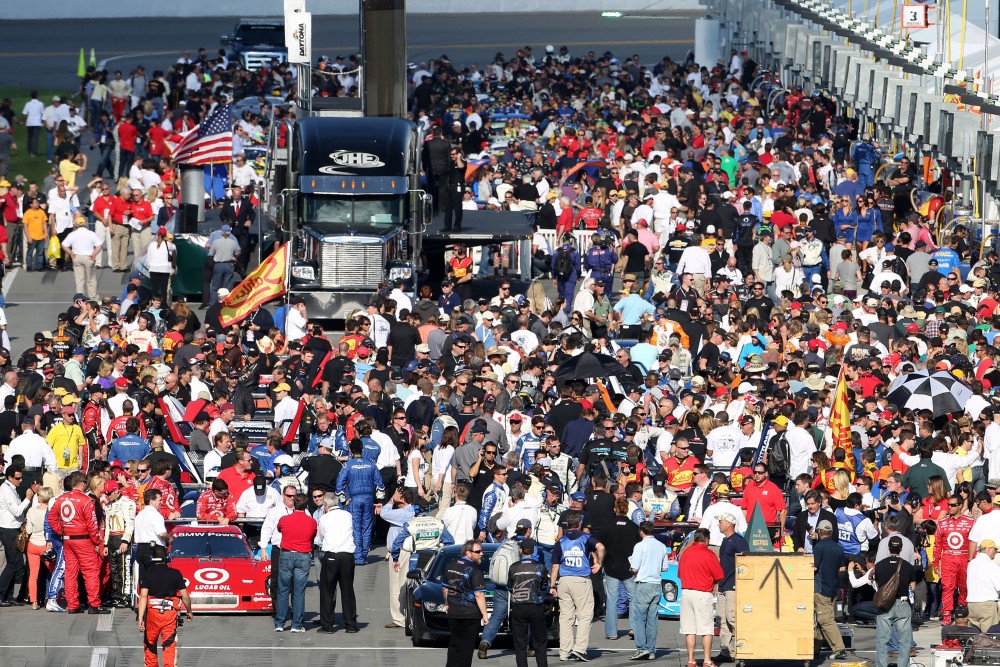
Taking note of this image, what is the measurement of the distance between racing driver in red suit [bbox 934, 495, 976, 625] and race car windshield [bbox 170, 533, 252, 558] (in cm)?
682

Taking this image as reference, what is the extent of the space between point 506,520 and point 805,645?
11.6ft

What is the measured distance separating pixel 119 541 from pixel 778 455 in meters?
7.23

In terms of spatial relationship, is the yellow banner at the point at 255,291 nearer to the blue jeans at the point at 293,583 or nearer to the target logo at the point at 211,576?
the target logo at the point at 211,576

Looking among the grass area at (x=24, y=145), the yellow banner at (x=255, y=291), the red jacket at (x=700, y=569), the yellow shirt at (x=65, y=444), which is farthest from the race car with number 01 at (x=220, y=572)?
the grass area at (x=24, y=145)

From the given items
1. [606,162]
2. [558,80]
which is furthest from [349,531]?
[558,80]

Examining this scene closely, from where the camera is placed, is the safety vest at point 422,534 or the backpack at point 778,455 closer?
the safety vest at point 422,534

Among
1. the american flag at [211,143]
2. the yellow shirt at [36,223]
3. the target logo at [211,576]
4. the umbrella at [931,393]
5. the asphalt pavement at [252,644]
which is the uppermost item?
the american flag at [211,143]

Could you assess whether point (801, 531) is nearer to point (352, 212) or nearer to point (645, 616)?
point (645, 616)

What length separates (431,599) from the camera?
1858 centimetres

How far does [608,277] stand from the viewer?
105 feet

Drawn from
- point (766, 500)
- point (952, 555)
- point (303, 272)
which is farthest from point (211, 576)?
point (303, 272)

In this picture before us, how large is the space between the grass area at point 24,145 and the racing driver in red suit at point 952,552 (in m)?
27.8

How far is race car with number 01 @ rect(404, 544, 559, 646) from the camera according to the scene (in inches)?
731

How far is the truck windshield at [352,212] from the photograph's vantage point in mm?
31719
